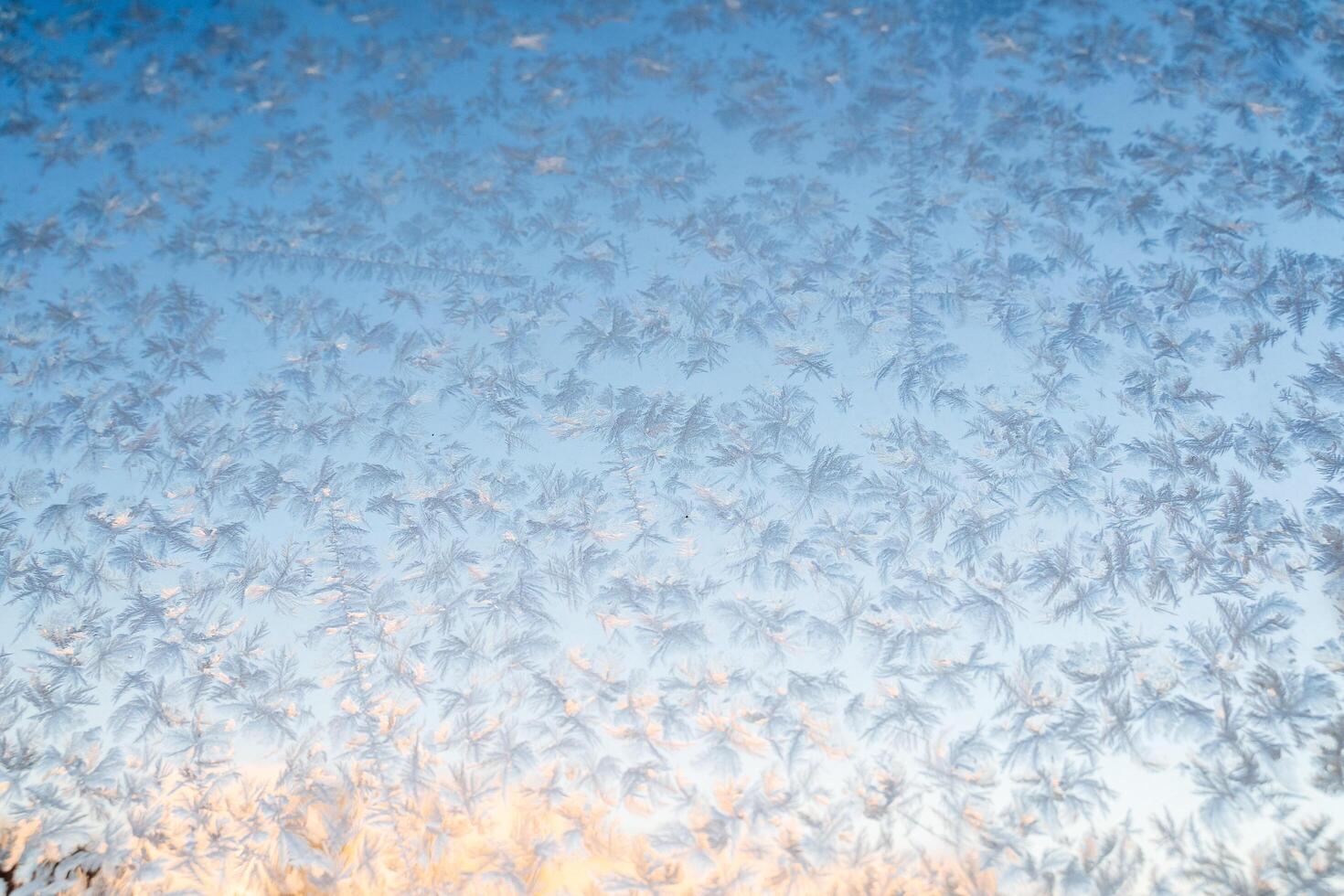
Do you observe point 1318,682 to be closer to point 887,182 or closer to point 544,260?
point 887,182

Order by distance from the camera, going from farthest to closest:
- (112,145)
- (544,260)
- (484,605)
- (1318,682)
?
(112,145), (544,260), (484,605), (1318,682)

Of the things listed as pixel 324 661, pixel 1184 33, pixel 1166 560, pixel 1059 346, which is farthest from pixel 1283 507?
pixel 324 661

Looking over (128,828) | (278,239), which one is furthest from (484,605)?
(278,239)

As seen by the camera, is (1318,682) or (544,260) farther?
(544,260)

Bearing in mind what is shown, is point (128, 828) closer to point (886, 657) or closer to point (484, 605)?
point (484, 605)

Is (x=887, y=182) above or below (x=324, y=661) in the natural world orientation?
above

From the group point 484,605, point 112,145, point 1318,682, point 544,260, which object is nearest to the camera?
point 1318,682

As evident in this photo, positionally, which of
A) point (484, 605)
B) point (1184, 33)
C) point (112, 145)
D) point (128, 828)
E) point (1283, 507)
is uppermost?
point (1184, 33)
